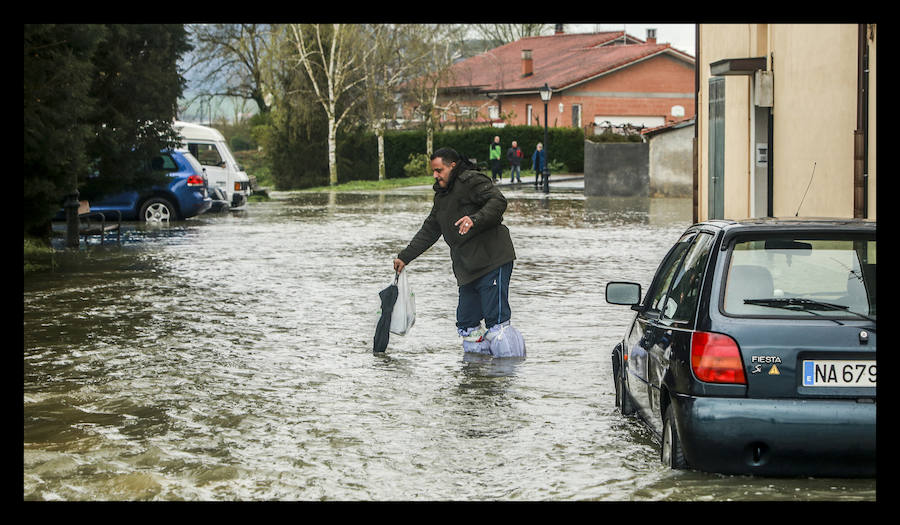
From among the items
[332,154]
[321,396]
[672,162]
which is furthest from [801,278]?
[332,154]

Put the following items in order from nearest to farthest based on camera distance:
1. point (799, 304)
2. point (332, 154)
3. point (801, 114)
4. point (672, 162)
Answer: point (799, 304)
point (801, 114)
point (672, 162)
point (332, 154)

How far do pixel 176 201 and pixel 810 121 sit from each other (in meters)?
15.5

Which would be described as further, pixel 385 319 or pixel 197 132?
pixel 197 132

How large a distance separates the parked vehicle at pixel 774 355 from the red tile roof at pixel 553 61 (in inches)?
2145

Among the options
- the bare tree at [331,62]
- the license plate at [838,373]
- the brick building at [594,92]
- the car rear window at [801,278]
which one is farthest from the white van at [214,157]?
the brick building at [594,92]

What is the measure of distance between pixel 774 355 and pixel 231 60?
191ft

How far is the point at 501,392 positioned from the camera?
346 inches

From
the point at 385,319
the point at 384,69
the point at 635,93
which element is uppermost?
the point at 384,69

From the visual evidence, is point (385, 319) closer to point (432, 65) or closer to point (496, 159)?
point (496, 159)

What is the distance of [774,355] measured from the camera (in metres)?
5.87

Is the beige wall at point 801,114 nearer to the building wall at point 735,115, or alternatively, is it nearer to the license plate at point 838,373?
the building wall at point 735,115

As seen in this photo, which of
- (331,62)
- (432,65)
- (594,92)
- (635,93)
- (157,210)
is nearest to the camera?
(157,210)
